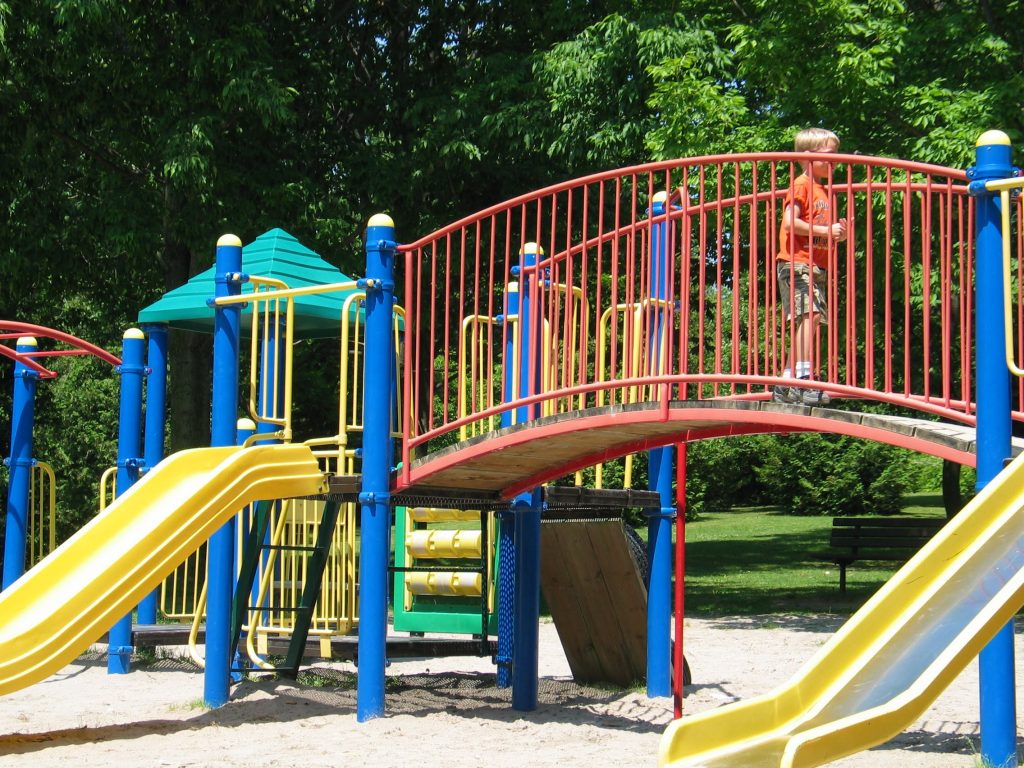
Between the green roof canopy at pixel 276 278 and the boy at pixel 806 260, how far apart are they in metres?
4.39

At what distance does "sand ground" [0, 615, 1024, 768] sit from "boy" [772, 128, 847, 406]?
1.85 meters

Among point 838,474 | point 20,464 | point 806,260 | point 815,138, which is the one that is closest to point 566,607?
point 806,260

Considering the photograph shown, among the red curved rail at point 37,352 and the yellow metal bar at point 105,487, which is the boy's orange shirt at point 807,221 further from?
the red curved rail at point 37,352

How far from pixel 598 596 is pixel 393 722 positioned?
2.19 m

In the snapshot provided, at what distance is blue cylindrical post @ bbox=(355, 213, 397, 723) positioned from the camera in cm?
733

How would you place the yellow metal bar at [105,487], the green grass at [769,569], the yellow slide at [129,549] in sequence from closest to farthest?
the yellow slide at [129,549] < the yellow metal bar at [105,487] < the green grass at [769,569]

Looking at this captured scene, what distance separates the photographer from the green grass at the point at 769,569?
15.6m

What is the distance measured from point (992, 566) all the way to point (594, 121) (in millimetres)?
10053

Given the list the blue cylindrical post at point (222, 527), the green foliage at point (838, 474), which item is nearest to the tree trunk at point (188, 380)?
the blue cylindrical post at point (222, 527)

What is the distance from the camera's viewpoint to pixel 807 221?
6566 millimetres

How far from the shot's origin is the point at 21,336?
10.9 meters

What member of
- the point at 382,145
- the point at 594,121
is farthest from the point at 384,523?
the point at 382,145

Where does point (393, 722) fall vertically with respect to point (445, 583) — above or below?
below

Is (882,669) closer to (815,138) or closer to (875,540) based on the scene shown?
(815,138)
